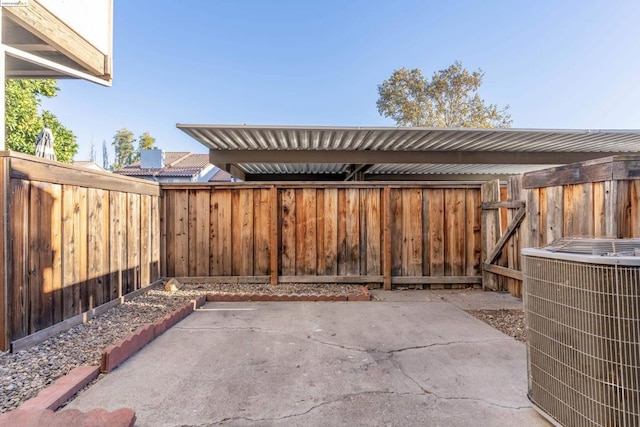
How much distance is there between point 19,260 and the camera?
8.08 ft

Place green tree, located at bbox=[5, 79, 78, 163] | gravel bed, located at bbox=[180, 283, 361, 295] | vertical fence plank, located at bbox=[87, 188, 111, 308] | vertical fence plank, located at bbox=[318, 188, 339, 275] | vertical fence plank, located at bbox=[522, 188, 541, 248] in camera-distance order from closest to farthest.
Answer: vertical fence plank, located at bbox=[87, 188, 111, 308] < vertical fence plank, located at bbox=[522, 188, 541, 248] < gravel bed, located at bbox=[180, 283, 361, 295] < vertical fence plank, located at bbox=[318, 188, 339, 275] < green tree, located at bbox=[5, 79, 78, 163]

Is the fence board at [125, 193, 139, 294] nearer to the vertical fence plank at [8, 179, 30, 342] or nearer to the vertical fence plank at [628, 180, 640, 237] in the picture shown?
the vertical fence plank at [8, 179, 30, 342]

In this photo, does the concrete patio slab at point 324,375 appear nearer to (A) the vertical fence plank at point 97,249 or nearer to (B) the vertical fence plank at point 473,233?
(A) the vertical fence plank at point 97,249

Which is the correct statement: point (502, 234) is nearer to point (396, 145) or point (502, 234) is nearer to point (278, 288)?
point (396, 145)

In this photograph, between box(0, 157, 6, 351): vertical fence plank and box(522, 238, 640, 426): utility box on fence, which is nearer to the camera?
box(522, 238, 640, 426): utility box on fence

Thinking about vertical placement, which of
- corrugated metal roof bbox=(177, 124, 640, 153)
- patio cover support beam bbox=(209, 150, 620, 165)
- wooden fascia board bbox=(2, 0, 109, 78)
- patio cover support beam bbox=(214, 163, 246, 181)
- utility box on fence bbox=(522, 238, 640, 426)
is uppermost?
wooden fascia board bbox=(2, 0, 109, 78)

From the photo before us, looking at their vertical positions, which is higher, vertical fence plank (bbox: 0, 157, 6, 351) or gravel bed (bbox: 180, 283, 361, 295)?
vertical fence plank (bbox: 0, 157, 6, 351)

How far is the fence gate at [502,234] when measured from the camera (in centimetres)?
413

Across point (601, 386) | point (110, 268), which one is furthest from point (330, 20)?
point (601, 386)

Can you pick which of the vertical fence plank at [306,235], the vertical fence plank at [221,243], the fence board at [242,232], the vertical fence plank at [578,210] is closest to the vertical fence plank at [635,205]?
the vertical fence plank at [578,210]

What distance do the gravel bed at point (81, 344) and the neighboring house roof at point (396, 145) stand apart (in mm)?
2504

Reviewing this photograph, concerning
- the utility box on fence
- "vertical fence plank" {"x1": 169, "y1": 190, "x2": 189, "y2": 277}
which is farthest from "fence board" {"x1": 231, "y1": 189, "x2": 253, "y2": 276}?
the utility box on fence

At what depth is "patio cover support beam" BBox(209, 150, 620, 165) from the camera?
19.7 feet

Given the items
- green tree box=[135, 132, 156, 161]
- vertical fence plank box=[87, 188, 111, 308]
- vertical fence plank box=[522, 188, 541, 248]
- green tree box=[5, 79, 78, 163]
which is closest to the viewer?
vertical fence plank box=[87, 188, 111, 308]
